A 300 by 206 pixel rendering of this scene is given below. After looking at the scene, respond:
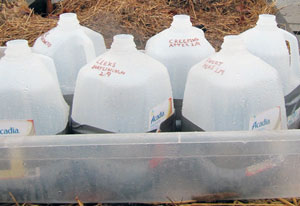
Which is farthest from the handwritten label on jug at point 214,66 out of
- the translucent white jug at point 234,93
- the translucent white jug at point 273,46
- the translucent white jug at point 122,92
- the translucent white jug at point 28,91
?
the translucent white jug at point 28,91

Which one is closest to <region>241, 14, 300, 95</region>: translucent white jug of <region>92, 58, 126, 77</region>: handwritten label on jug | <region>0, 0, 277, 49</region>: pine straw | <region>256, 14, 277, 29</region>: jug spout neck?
<region>256, 14, 277, 29</region>: jug spout neck

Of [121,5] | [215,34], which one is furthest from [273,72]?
[121,5]

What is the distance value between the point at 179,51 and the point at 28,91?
1.52 ft

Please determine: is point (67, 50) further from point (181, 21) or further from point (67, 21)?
point (181, 21)

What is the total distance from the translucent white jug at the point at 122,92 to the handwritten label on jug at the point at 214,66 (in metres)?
0.11

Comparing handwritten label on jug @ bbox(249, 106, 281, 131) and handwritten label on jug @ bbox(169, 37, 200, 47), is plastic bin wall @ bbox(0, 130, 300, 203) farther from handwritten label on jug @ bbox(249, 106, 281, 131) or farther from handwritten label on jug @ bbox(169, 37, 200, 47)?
handwritten label on jug @ bbox(169, 37, 200, 47)

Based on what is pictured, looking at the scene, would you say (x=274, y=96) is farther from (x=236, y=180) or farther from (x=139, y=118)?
(x=139, y=118)

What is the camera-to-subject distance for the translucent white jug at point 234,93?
1.08m

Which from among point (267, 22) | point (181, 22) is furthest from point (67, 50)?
point (267, 22)

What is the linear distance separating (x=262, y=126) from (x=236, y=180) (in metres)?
0.16

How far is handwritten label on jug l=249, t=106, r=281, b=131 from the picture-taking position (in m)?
1.11

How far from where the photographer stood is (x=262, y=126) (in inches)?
44.6

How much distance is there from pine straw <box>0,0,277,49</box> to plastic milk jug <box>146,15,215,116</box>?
1471 mm

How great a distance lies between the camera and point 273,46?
4.22ft
